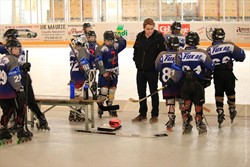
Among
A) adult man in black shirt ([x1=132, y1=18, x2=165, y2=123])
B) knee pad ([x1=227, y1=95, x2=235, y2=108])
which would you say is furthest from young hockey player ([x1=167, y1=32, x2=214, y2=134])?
adult man in black shirt ([x1=132, y1=18, x2=165, y2=123])

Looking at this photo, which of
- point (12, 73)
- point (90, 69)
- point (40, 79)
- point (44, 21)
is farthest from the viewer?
point (44, 21)

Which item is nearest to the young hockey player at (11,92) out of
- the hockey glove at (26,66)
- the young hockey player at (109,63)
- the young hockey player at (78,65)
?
the hockey glove at (26,66)

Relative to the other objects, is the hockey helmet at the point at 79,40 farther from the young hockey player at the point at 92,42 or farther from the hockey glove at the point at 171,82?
the hockey glove at the point at 171,82

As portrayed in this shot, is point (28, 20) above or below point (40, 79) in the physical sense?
above

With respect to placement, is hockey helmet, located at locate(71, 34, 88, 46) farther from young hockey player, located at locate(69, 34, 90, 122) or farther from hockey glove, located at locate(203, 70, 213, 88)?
hockey glove, located at locate(203, 70, 213, 88)

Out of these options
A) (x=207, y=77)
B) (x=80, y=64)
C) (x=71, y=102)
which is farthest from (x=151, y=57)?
(x=71, y=102)

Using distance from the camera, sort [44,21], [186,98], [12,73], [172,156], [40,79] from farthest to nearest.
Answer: [44,21] < [40,79] < [186,98] < [12,73] < [172,156]

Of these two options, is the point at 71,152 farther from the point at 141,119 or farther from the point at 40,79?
the point at 40,79

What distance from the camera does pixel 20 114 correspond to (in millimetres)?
6602

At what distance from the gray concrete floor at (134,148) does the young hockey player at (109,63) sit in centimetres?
68

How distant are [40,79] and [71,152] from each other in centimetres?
712

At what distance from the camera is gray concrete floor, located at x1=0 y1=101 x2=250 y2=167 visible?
5.48 metres

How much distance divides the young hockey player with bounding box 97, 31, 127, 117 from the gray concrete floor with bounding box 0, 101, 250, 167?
0.68 m

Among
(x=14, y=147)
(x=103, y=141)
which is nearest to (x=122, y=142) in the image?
(x=103, y=141)
